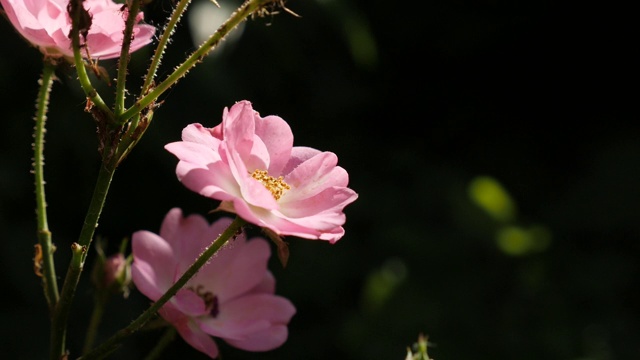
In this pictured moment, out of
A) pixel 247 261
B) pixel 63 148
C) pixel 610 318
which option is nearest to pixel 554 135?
pixel 610 318

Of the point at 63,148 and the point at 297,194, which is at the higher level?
the point at 63,148

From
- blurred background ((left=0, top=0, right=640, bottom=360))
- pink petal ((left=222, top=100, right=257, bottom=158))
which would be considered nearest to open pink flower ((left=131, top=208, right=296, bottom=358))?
pink petal ((left=222, top=100, right=257, bottom=158))

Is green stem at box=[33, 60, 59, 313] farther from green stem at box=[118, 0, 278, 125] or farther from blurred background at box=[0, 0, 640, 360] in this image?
blurred background at box=[0, 0, 640, 360]

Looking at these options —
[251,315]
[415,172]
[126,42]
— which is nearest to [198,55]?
[126,42]

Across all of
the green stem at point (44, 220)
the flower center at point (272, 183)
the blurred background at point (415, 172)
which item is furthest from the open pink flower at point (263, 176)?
the blurred background at point (415, 172)

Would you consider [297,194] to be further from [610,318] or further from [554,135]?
[554,135]

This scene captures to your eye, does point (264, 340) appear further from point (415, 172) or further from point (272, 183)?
point (415, 172)
